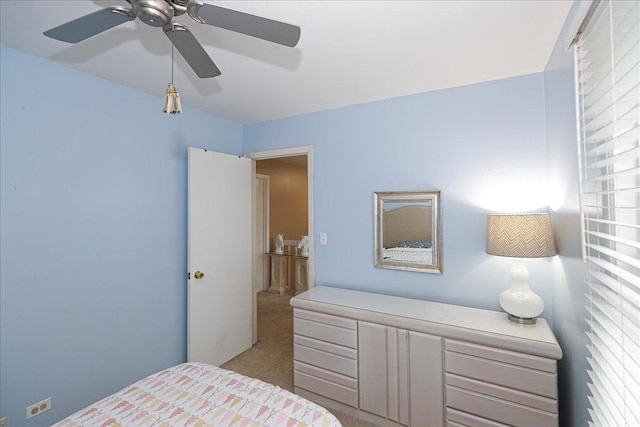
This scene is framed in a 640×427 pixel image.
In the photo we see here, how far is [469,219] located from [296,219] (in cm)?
422

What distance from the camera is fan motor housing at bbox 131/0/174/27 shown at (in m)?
0.95

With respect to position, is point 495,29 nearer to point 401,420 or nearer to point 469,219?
point 469,219

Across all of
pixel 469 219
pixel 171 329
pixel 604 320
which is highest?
pixel 469 219

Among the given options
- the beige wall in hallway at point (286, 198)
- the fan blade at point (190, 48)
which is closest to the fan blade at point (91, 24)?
the fan blade at point (190, 48)

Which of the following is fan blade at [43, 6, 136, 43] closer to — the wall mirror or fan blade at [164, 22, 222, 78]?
fan blade at [164, 22, 222, 78]

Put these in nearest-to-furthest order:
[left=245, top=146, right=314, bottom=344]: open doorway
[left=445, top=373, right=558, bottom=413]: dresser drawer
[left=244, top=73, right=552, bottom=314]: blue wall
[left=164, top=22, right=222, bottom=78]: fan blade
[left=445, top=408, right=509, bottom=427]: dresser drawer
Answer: [left=164, top=22, right=222, bottom=78]: fan blade → [left=445, top=373, right=558, bottom=413]: dresser drawer → [left=445, top=408, right=509, bottom=427]: dresser drawer → [left=244, top=73, right=552, bottom=314]: blue wall → [left=245, top=146, right=314, bottom=344]: open doorway

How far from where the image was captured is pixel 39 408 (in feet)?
5.98

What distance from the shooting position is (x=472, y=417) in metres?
1.77

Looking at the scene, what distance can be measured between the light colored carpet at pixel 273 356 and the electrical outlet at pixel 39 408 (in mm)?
1304

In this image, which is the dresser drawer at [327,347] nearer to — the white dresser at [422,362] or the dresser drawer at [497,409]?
the white dresser at [422,362]

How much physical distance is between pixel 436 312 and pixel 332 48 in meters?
1.80

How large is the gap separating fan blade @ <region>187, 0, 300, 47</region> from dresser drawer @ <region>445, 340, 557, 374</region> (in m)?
1.84

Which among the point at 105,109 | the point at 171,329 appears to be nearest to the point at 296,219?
the point at 171,329

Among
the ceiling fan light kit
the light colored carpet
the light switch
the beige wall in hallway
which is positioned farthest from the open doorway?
the ceiling fan light kit
